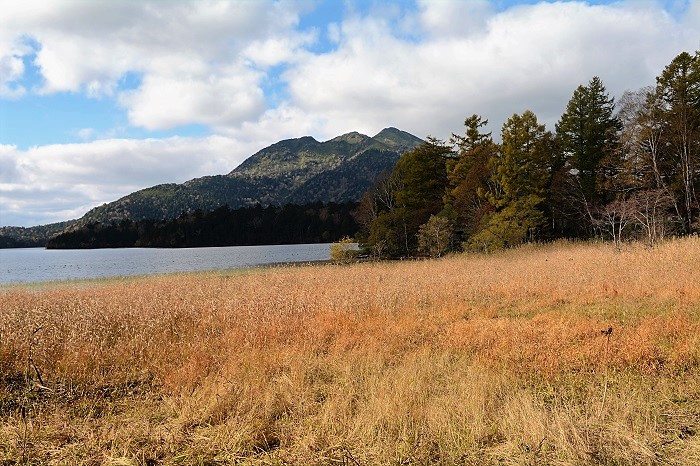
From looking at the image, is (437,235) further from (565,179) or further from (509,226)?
(565,179)

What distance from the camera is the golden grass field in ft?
14.0

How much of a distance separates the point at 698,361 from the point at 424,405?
520 centimetres

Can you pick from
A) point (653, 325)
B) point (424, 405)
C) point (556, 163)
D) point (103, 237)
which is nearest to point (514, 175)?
point (556, 163)

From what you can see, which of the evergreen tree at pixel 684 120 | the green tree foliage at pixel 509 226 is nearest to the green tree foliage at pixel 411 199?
the green tree foliage at pixel 509 226

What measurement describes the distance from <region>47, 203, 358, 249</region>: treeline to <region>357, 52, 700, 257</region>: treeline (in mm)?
97445

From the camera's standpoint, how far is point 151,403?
572cm

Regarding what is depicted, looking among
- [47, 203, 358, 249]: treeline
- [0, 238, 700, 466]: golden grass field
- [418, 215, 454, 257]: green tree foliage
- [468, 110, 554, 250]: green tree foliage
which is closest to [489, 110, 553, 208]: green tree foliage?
[468, 110, 554, 250]: green tree foliage

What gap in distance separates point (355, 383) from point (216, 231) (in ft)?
531

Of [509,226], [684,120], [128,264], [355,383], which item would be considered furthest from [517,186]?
[128,264]

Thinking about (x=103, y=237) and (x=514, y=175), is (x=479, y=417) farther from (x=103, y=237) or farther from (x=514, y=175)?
(x=103, y=237)

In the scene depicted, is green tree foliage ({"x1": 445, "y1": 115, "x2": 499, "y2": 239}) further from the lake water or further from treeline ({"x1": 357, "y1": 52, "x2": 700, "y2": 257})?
the lake water

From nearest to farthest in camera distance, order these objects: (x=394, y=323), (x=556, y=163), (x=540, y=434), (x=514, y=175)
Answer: (x=540, y=434) < (x=394, y=323) < (x=514, y=175) < (x=556, y=163)

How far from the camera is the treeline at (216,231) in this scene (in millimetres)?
150400

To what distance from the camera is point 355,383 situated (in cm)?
616
